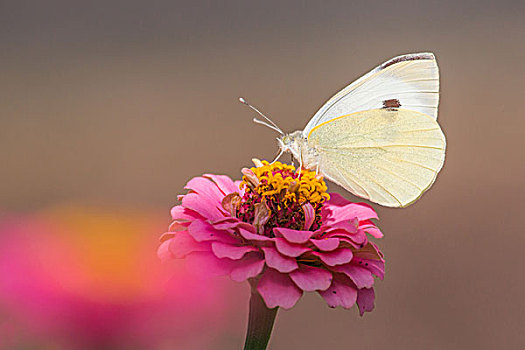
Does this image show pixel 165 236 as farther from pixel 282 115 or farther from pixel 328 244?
pixel 282 115

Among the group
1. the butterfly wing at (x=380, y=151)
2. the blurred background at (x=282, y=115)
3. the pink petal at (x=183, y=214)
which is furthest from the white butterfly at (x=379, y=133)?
the blurred background at (x=282, y=115)

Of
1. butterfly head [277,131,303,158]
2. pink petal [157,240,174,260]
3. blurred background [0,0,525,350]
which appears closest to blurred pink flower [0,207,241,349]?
pink petal [157,240,174,260]

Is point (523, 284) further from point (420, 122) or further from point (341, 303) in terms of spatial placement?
point (341, 303)

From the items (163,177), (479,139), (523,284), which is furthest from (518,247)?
(163,177)

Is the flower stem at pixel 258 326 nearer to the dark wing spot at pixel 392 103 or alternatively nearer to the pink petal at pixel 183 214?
the pink petal at pixel 183 214

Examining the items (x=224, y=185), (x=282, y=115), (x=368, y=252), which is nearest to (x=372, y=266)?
(x=368, y=252)
